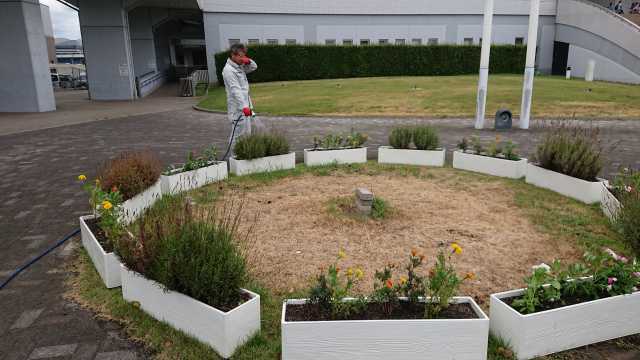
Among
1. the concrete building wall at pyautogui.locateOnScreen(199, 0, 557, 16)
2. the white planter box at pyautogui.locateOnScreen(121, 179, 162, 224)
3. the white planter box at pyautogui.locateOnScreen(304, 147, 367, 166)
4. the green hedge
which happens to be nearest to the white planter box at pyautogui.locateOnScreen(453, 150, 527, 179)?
the white planter box at pyautogui.locateOnScreen(304, 147, 367, 166)

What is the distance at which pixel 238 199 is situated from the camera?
20.7 ft

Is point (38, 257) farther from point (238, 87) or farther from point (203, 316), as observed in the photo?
point (238, 87)

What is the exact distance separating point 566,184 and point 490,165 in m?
1.43

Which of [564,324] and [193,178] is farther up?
[193,178]

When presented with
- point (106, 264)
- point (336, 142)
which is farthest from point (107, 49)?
point (106, 264)

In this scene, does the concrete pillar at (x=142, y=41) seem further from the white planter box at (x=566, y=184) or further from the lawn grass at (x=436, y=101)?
the white planter box at (x=566, y=184)

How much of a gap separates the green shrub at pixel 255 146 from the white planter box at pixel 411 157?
198 centimetres

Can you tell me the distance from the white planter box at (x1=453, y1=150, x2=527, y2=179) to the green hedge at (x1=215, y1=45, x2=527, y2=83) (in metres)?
23.5

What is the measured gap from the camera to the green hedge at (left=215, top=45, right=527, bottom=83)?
2991 cm

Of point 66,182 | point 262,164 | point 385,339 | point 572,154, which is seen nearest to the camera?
point 385,339

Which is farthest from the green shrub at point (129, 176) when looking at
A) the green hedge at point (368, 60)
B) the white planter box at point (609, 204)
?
the green hedge at point (368, 60)

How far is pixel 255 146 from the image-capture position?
25.0 feet

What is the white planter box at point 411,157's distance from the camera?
8180mm

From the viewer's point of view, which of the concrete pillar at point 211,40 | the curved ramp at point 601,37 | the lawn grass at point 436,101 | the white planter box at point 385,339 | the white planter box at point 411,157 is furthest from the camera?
the concrete pillar at point 211,40
